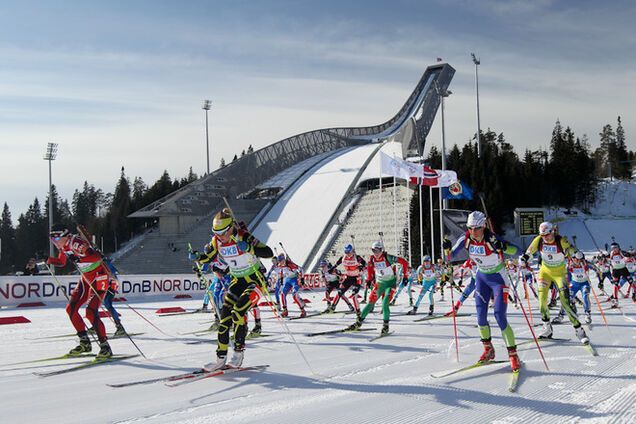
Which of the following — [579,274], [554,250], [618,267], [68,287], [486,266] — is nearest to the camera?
[486,266]

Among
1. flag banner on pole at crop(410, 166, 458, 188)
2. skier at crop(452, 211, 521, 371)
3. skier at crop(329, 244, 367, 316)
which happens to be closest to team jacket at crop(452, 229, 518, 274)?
skier at crop(452, 211, 521, 371)

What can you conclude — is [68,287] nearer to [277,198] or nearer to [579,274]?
[579,274]

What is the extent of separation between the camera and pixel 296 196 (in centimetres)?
6372

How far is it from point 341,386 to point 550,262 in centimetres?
583

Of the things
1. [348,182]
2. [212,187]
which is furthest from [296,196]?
[212,187]

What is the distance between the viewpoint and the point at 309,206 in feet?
195

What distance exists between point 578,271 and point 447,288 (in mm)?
15630

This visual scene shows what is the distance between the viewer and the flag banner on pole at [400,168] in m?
35.0

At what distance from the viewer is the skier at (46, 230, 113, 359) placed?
9.77 meters

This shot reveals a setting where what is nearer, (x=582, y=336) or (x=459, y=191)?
(x=582, y=336)

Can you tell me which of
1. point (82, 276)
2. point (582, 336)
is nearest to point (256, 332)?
point (82, 276)

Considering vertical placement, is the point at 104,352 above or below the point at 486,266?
below

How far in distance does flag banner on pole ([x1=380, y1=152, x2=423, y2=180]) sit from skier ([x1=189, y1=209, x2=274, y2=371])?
2734 centimetres

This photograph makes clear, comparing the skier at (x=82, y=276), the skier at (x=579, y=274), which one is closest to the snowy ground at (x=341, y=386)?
the skier at (x=82, y=276)
